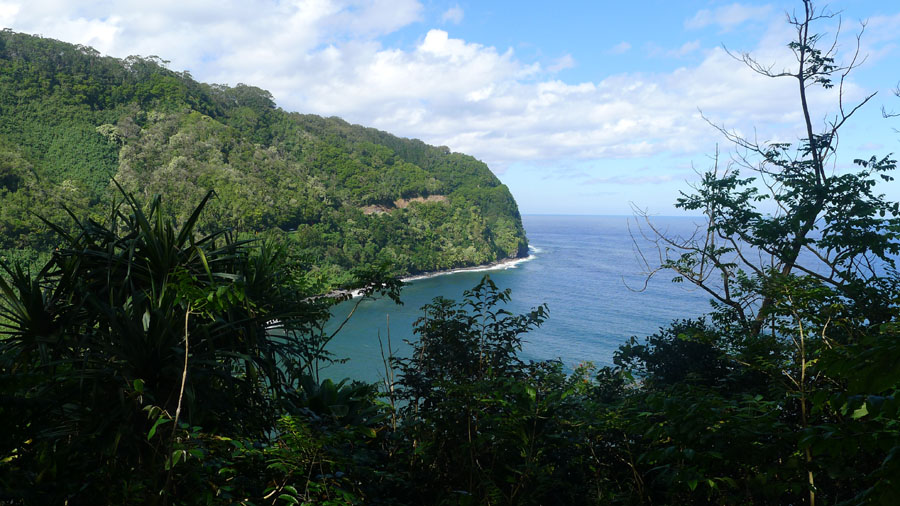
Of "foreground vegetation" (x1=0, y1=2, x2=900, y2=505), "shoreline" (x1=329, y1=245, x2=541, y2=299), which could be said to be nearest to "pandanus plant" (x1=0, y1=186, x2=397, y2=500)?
"foreground vegetation" (x1=0, y1=2, x2=900, y2=505)

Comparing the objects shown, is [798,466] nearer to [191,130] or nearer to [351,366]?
[351,366]

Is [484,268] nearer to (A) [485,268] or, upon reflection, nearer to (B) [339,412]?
(A) [485,268]

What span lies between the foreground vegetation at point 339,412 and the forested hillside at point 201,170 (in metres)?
22.8

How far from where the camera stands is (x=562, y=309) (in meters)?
26.8

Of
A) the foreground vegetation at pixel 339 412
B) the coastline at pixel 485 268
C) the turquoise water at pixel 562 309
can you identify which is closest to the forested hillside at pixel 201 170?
the coastline at pixel 485 268

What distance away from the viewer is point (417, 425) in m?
2.21

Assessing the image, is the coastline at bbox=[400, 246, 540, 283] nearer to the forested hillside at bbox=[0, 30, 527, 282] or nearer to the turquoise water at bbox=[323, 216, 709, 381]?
the forested hillside at bbox=[0, 30, 527, 282]

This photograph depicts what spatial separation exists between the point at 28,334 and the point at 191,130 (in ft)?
144

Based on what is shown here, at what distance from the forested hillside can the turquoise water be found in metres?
3.96

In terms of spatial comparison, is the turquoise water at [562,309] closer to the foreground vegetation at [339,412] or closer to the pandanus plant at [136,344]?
the foreground vegetation at [339,412]

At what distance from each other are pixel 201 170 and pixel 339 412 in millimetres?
37518

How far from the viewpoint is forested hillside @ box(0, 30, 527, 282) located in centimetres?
2975

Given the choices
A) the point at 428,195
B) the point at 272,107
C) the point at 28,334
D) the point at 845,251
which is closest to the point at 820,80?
the point at 845,251

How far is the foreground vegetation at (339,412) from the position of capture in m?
1.17
